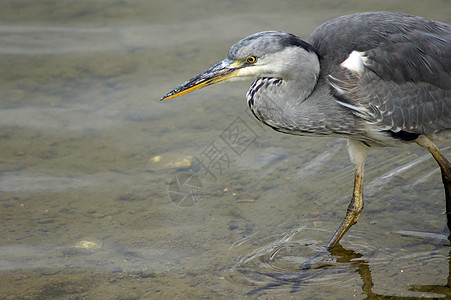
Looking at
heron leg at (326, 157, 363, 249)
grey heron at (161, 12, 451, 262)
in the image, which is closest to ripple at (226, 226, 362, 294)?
heron leg at (326, 157, 363, 249)

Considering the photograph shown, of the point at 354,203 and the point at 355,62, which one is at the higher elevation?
the point at 355,62

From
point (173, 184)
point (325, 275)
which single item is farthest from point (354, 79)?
point (173, 184)

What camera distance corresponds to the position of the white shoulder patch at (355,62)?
4426 mm

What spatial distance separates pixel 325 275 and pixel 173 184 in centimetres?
195

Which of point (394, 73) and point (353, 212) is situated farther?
point (353, 212)

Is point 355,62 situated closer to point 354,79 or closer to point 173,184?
point 354,79

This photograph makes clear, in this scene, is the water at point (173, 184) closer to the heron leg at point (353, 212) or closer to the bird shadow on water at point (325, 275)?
the bird shadow on water at point (325, 275)

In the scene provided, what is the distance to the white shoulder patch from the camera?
4426 millimetres

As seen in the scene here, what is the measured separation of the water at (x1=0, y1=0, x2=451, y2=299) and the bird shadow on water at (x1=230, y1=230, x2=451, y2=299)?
0.01m

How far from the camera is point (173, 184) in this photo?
5.82 metres

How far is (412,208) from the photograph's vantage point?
5.26m

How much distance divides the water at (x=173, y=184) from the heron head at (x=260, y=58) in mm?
1521

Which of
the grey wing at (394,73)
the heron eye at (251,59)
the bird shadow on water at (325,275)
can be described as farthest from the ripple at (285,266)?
the heron eye at (251,59)

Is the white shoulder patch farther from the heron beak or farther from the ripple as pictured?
the ripple
